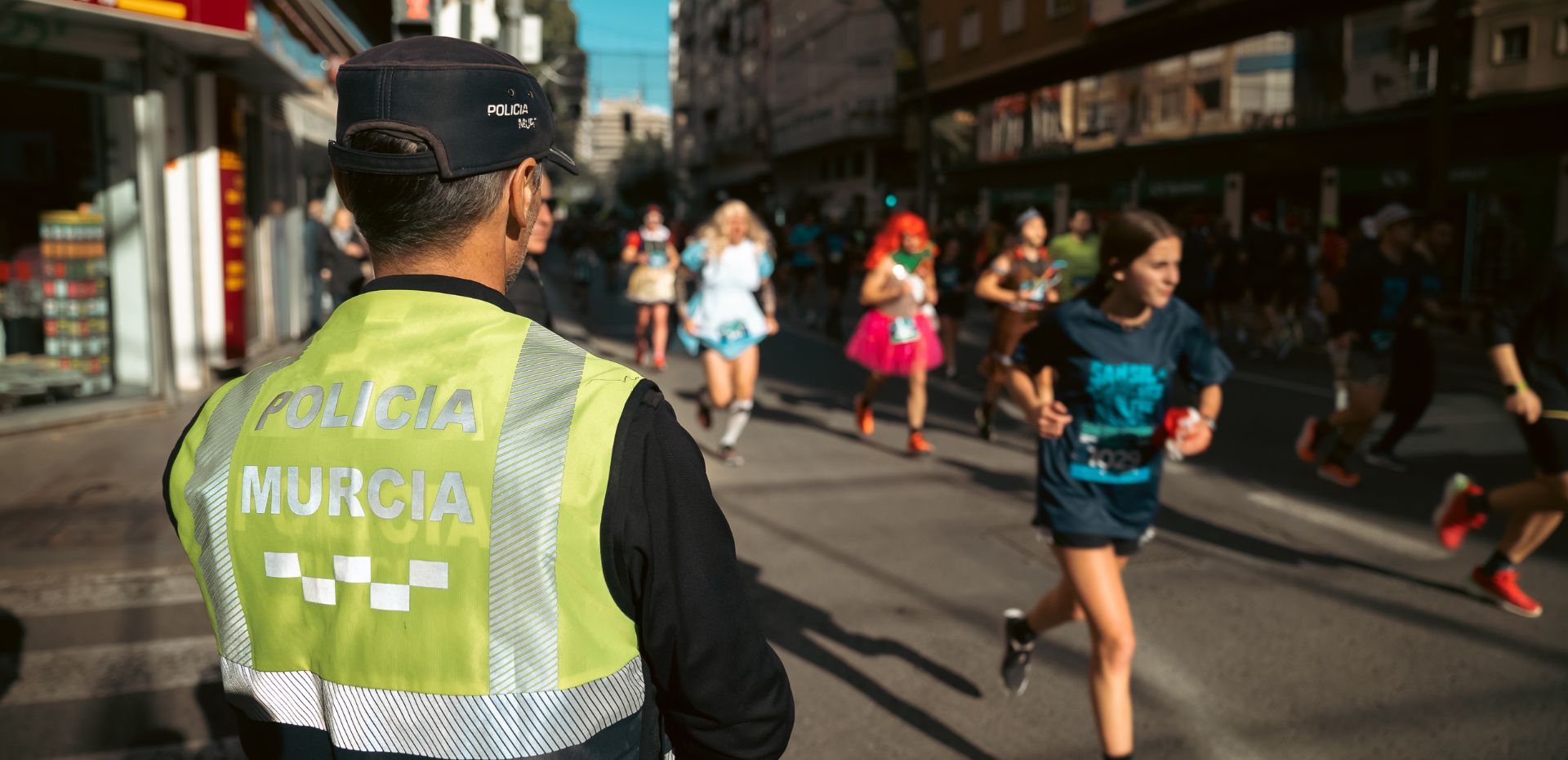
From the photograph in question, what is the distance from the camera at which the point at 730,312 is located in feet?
29.4

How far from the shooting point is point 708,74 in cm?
9162

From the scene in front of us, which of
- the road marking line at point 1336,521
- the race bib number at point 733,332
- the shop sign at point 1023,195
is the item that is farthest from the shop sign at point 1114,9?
the road marking line at point 1336,521

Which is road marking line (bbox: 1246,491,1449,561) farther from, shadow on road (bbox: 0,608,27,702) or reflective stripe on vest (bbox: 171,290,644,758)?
shadow on road (bbox: 0,608,27,702)

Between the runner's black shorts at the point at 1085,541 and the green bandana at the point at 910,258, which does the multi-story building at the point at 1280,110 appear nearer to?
the green bandana at the point at 910,258

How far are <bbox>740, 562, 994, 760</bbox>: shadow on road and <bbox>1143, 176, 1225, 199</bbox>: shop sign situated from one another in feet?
75.8

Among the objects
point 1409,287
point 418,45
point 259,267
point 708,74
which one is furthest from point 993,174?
point 708,74

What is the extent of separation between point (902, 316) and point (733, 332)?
1289 millimetres

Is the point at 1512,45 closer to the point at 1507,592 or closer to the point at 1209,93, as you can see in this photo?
the point at 1209,93

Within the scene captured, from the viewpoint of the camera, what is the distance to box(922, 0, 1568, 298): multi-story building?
61.4ft

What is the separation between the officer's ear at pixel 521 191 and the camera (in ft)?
4.83

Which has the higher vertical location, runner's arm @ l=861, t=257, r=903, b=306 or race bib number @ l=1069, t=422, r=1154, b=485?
runner's arm @ l=861, t=257, r=903, b=306

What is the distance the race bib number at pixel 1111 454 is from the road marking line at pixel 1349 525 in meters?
3.27

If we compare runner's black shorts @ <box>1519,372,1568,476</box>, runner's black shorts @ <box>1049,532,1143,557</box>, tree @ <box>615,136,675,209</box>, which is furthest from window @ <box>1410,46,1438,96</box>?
tree @ <box>615,136,675,209</box>

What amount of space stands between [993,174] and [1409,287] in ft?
95.7
